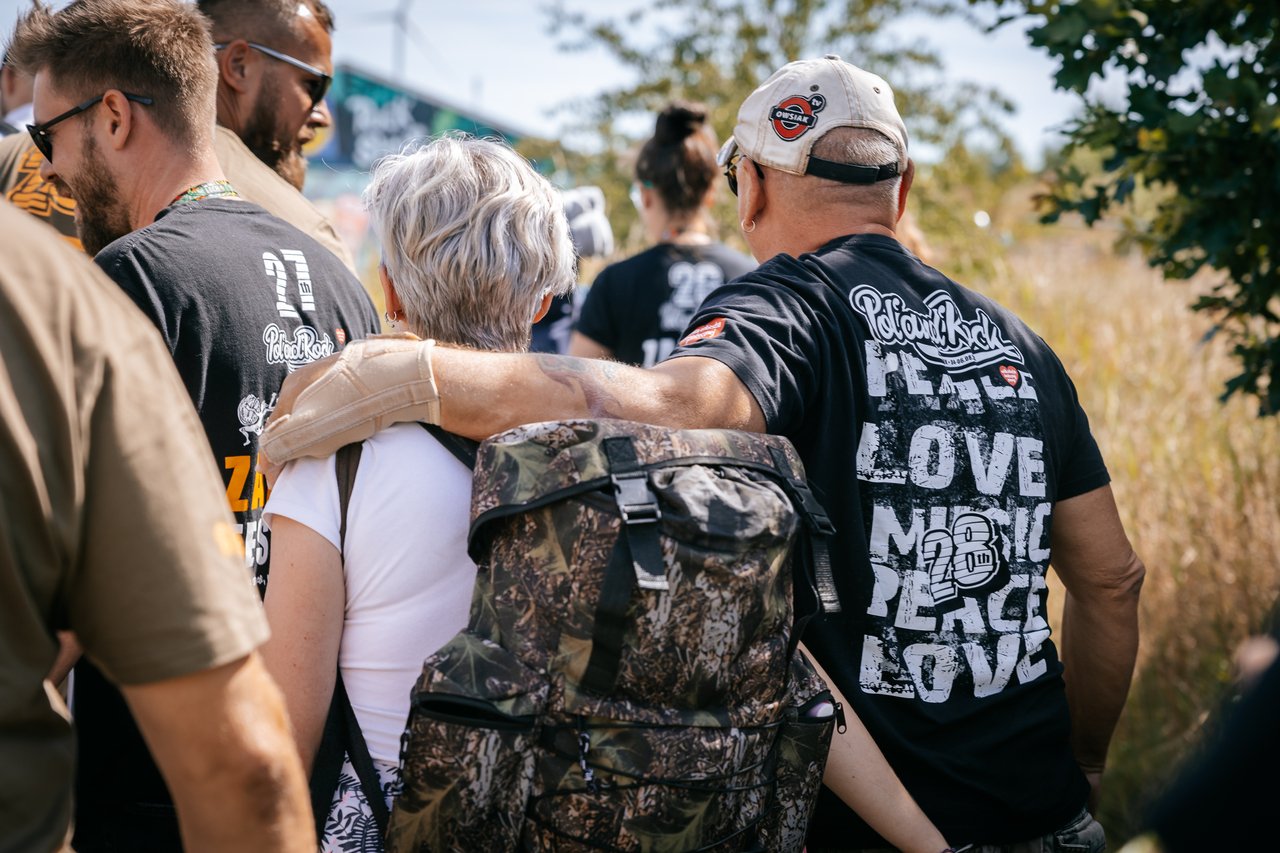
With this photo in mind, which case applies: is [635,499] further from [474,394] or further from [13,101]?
[13,101]

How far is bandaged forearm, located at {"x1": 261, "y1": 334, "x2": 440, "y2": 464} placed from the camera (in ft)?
5.84

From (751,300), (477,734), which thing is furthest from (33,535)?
(751,300)

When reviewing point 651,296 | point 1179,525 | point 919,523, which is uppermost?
point 919,523

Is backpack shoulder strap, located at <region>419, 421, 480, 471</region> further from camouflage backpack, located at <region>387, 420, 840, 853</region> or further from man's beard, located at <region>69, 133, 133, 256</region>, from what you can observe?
man's beard, located at <region>69, 133, 133, 256</region>

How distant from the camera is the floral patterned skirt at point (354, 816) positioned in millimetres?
1834

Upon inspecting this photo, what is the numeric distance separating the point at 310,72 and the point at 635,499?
2.27 meters

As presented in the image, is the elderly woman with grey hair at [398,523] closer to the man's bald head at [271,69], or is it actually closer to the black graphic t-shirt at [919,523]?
the black graphic t-shirt at [919,523]

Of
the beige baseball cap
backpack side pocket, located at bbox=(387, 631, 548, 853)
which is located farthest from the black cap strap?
backpack side pocket, located at bbox=(387, 631, 548, 853)

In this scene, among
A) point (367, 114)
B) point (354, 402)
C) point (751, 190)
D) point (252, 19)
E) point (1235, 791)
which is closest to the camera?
point (1235, 791)

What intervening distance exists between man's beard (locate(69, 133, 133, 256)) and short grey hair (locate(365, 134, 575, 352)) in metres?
0.92

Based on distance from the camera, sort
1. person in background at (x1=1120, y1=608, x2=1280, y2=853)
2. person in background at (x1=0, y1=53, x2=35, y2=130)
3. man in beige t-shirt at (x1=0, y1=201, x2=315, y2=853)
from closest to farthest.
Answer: person in background at (x1=1120, y1=608, x2=1280, y2=853) < man in beige t-shirt at (x1=0, y1=201, x2=315, y2=853) < person in background at (x1=0, y1=53, x2=35, y2=130)

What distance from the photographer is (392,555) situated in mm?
1831

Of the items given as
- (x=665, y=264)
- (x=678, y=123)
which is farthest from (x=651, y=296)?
(x=678, y=123)

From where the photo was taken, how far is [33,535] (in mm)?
1171
